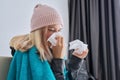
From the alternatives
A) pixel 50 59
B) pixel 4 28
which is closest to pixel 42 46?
pixel 50 59

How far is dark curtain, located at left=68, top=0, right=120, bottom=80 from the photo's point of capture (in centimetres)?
197

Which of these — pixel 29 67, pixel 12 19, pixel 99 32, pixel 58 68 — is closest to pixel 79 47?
pixel 58 68

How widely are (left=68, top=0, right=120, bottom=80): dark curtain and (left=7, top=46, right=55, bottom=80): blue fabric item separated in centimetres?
103

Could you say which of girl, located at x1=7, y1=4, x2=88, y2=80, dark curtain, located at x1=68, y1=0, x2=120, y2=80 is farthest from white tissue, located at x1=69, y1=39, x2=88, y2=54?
dark curtain, located at x1=68, y1=0, x2=120, y2=80

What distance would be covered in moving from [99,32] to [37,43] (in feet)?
3.59

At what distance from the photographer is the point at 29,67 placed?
1.07 metres

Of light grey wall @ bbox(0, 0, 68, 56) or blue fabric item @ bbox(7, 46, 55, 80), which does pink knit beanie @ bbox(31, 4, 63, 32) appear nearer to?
blue fabric item @ bbox(7, 46, 55, 80)

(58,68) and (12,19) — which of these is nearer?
(58,68)

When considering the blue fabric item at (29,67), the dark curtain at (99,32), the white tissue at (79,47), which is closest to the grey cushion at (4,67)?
the blue fabric item at (29,67)

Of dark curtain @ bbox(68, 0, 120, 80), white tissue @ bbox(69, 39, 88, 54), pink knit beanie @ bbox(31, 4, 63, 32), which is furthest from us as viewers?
dark curtain @ bbox(68, 0, 120, 80)

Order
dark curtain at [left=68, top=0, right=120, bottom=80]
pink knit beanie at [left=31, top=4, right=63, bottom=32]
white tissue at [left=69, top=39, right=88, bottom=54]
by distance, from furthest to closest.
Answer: dark curtain at [left=68, top=0, right=120, bottom=80] < white tissue at [left=69, top=39, right=88, bottom=54] < pink knit beanie at [left=31, top=4, right=63, bottom=32]

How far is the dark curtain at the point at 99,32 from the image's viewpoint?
1.97 metres

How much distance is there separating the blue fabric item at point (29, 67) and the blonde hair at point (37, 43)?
23 millimetres

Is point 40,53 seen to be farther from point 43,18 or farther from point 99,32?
point 99,32
